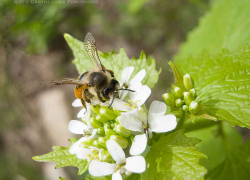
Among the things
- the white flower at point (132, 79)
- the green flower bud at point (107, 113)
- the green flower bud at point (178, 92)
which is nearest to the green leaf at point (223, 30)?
the green flower bud at point (178, 92)

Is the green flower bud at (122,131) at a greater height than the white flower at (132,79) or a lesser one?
lesser

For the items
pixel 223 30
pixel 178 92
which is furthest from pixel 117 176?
pixel 223 30

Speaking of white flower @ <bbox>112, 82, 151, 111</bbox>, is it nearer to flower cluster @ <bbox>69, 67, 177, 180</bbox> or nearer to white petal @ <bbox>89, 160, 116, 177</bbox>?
flower cluster @ <bbox>69, 67, 177, 180</bbox>

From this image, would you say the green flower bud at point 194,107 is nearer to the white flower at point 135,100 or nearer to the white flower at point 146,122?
the white flower at point 146,122

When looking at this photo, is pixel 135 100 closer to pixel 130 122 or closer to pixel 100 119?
pixel 130 122

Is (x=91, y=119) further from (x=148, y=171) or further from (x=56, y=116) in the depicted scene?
(x=56, y=116)

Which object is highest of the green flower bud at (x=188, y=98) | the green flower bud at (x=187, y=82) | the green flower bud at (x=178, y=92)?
the green flower bud at (x=187, y=82)
